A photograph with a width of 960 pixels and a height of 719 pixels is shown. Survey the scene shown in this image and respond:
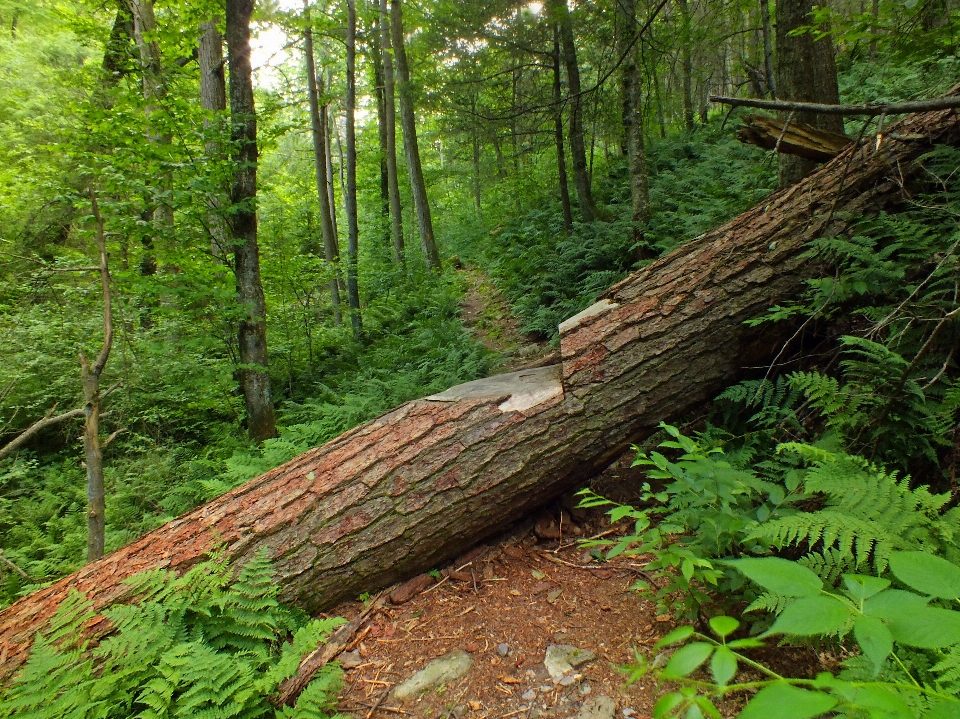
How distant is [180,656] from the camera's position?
2318 millimetres

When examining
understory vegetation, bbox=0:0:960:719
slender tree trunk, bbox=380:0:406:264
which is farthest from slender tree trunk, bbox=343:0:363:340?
slender tree trunk, bbox=380:0:406:264

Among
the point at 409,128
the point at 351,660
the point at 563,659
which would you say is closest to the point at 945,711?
the point at 563,659

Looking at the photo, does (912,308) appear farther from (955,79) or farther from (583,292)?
(583,292)

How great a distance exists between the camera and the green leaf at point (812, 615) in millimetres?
610

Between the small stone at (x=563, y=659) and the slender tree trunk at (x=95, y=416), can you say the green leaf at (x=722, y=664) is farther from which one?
the slender tree trunk at (x=95, y=416)

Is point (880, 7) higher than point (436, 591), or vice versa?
point (880, 7)

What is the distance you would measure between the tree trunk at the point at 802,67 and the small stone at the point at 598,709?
4691 mm

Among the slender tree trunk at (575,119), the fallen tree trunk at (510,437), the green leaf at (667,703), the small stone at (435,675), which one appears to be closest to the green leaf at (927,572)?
the green leaf at (667,703)

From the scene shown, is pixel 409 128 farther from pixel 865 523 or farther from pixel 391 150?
pixel 865 523

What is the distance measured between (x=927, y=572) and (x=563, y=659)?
6.74 feet

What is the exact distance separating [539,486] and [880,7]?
14.8ft

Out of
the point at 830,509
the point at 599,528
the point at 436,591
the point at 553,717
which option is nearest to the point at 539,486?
the point at 599,528

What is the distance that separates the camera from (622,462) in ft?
13.0

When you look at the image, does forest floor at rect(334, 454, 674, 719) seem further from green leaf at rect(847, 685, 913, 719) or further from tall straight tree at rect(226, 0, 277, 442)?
tall straight tree at rect(226, 0, 277, 442)
